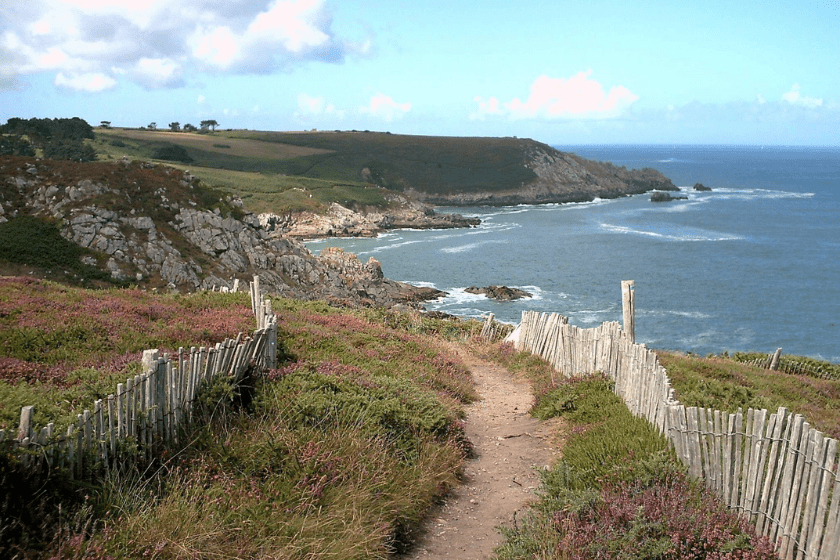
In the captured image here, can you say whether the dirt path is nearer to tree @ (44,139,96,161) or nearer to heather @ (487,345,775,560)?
heather @ (487,345,775,560)

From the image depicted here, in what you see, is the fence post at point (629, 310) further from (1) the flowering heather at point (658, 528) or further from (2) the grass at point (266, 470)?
(1) the flowering heather at point (658, 528)

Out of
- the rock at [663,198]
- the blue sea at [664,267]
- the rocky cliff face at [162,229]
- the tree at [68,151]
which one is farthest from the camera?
the rock at [663,198]

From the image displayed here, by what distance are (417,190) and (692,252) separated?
284 ft

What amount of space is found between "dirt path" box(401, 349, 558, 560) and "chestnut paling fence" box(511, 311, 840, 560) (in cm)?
202

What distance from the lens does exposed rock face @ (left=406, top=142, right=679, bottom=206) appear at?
15061cm

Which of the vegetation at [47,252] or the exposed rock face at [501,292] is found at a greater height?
the vegetation at [47,252]

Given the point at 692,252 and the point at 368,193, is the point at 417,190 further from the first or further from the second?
the point at 692,252

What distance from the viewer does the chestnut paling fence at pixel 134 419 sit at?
5727 millimetres

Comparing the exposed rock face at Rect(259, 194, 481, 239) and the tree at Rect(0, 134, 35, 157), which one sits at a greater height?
the tree at Rect(0, 134, 35, 157)

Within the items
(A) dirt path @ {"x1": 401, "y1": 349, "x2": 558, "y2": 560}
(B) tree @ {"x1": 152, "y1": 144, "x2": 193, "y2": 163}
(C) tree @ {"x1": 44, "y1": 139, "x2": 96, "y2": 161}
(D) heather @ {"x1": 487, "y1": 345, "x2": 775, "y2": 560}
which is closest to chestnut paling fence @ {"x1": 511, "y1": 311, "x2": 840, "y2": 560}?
(D) heather @ {"x1": 487, "y1": 345, "x2": 775, "y2": 560}

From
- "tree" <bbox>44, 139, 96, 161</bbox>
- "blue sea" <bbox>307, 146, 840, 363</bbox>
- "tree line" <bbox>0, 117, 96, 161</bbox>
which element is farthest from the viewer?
"tree" <bbox>44, 139, 96, 161</bbox>

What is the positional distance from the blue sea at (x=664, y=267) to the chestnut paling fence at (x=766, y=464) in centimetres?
3788

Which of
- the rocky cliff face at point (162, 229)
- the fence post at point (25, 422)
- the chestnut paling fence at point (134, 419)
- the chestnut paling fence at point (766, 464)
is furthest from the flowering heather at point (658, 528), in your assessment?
the rocky cliff face at point (162, 229)

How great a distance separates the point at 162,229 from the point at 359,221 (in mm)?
62419
